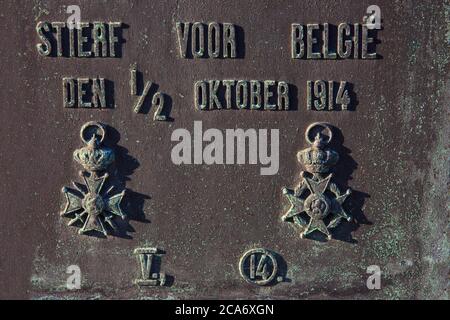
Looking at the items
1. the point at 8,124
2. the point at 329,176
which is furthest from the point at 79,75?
the point at 329,176

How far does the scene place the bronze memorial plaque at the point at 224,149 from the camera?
2441mm

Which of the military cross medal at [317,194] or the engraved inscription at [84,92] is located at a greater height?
the engraved inscription at [84,92]

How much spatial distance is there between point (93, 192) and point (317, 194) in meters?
1.03

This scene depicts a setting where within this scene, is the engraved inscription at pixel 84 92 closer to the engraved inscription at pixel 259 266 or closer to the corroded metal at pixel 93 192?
the corroded metal at pixel 93 192

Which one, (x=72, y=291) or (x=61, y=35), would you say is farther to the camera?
(x=72, y=291)

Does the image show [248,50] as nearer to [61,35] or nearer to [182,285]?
[61,35]

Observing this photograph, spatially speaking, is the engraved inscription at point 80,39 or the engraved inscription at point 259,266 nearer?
the engraved inscription at point 80,39

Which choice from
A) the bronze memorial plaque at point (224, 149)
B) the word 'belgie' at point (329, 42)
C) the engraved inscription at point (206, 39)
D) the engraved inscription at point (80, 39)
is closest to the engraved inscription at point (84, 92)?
the bronze memorial plaque at point (224, 149)

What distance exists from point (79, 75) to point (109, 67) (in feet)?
0.46

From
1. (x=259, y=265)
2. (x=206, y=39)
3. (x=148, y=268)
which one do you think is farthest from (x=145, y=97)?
(x=259, y=265)

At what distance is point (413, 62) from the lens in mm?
2465

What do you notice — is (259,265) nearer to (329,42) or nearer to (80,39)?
(329,42)

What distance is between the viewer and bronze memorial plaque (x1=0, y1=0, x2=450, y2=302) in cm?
244

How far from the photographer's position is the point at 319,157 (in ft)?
8.14
